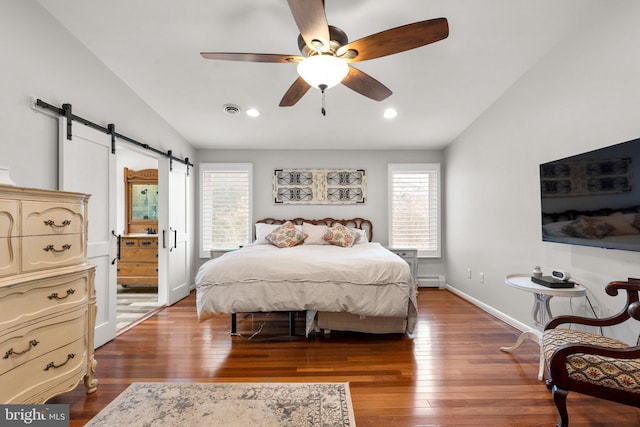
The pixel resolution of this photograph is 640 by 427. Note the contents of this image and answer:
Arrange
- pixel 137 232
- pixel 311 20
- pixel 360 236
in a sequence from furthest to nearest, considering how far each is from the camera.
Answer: pixel 137 232 → pixel 360 236 → pixel 311 20

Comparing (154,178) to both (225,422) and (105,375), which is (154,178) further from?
(225,422)

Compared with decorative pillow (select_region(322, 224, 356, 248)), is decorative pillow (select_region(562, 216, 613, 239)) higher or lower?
higher

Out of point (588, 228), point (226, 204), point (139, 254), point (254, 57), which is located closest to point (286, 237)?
point (226, 204)

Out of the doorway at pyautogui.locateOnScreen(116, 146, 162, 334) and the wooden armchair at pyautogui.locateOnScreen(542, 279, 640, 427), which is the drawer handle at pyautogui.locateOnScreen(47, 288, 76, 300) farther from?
the wooden armchair at pyautogui.locateOnScreen(542, 279, 640, 427)

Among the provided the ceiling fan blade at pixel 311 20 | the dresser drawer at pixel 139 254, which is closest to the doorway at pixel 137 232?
the dresser drawer at pixel 139 254

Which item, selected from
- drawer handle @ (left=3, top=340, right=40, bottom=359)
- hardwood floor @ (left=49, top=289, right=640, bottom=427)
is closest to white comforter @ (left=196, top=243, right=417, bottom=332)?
hardwood floor @ (left=49, top=289, right=640, bottom=427)

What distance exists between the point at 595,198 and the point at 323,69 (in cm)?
215

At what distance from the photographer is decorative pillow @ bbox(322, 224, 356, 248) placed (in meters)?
4.70

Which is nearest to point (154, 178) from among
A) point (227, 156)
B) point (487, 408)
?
point (227, 156)

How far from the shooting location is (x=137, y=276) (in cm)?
532

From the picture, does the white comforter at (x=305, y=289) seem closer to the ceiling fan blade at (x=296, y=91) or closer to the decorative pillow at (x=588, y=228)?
the decorative pillow at (x=588, y=228)

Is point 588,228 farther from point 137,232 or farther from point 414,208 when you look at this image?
point 137,232

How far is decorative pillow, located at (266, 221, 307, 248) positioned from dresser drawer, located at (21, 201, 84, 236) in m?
2.72

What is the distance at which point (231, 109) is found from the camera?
13.3 feet
